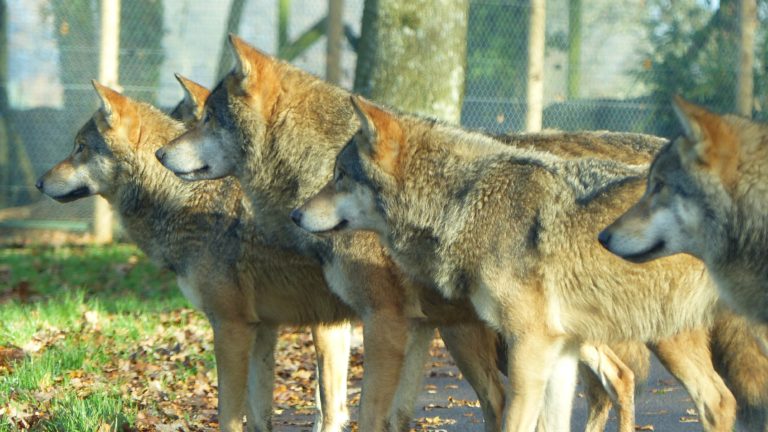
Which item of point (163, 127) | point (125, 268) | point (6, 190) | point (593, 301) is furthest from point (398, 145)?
point (6, 190)

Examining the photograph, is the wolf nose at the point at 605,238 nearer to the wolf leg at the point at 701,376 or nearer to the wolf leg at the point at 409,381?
the wolf leg at the point at 701,376

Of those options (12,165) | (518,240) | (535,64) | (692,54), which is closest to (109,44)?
(12,165)

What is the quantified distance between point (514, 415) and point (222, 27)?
10.3 metres

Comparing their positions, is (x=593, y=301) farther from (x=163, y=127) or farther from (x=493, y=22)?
(x=493, y=22)

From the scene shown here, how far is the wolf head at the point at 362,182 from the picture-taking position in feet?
18.0

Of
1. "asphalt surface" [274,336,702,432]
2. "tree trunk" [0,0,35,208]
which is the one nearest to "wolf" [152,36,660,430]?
"asphalt surface" [274,336,702,432]

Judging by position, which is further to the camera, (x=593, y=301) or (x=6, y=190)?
(x=6, y=190)

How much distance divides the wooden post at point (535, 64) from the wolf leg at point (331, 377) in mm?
6272

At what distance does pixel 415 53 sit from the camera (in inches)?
359

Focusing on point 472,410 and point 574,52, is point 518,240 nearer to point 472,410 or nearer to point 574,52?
point 472,410

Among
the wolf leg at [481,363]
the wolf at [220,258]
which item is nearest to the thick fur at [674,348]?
the wolf leg at [481,363]

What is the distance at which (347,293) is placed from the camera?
18.6 feet

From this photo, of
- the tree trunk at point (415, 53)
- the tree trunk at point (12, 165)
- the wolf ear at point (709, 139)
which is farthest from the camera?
the tree trunk at point (12, 165)

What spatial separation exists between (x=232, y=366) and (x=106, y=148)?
160 centimetres
